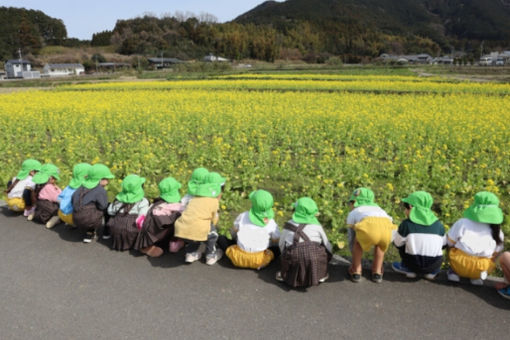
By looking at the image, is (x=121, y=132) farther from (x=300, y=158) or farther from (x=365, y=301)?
(x=365, y=301)

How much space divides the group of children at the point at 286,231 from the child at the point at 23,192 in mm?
754

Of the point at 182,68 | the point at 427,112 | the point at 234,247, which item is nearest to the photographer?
the point at 234,247

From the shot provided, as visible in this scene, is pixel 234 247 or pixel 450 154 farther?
pixel 450 154

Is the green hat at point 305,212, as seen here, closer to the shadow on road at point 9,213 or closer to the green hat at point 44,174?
the green hat at point 44,174

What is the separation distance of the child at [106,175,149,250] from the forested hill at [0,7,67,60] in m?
99.5

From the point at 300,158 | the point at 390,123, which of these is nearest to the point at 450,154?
the point at 390,123

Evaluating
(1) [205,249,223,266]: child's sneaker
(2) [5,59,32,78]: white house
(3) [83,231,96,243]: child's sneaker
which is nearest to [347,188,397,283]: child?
(1) [205,249,223,266]: child's sneaker

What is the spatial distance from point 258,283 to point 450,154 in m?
6.16

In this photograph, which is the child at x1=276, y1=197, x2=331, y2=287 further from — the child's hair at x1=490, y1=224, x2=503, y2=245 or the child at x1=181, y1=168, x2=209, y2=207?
the child's hair at x1=490, y1=224, x2=503, y2=245

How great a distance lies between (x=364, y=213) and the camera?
11.9 feet

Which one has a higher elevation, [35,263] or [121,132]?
[121,132]

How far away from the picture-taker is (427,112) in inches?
476

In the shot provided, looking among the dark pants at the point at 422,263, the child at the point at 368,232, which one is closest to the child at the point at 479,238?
the dark pants at the point at 422,263

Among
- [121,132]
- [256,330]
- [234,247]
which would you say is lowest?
[256,330]
